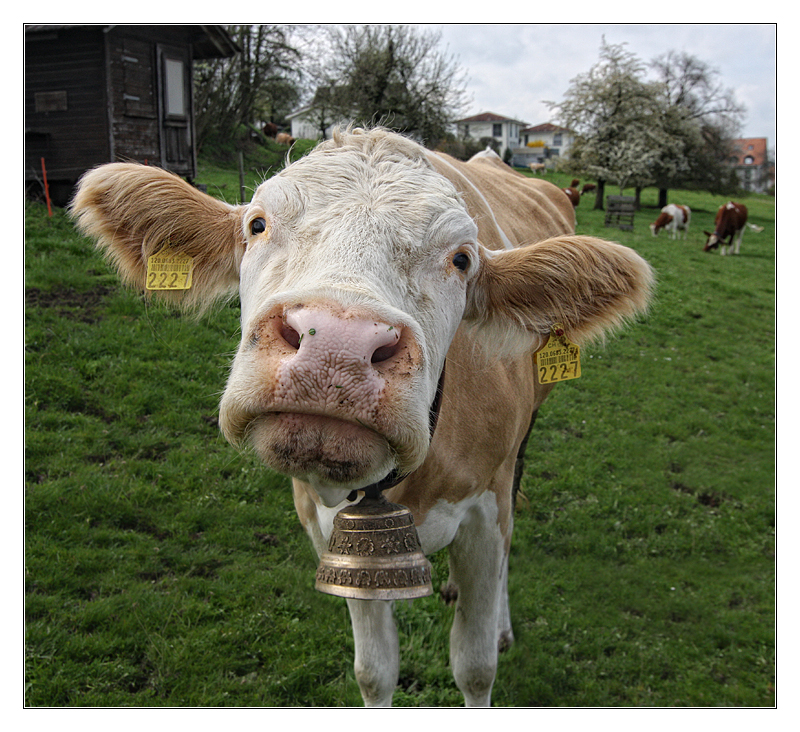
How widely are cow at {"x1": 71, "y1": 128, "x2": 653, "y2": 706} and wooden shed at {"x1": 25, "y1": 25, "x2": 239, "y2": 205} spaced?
36.9 feet

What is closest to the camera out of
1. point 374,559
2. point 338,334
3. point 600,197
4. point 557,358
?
point 338,334

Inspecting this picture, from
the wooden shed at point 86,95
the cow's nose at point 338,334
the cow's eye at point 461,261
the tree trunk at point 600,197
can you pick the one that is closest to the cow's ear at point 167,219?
the cow's eye at point 461,261

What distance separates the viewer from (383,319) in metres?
1.45

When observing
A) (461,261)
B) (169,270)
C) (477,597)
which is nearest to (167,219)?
(169,270)

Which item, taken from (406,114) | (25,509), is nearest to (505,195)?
(25,509)

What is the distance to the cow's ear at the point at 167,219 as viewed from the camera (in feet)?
7.89

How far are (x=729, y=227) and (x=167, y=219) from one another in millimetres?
19563

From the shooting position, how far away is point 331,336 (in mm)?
1387

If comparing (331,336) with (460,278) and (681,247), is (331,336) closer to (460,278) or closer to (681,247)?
(460,278)

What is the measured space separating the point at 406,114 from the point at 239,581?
15.1 metres

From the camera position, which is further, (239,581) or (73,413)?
(73,413)

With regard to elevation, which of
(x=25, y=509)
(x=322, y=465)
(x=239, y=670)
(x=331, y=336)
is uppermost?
(x=331, y=336)

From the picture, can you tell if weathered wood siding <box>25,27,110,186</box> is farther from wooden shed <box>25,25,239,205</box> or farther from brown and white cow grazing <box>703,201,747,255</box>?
brown and white cow grazing <box>703,201,747,255</box>

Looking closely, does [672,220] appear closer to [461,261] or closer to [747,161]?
[747,161]
